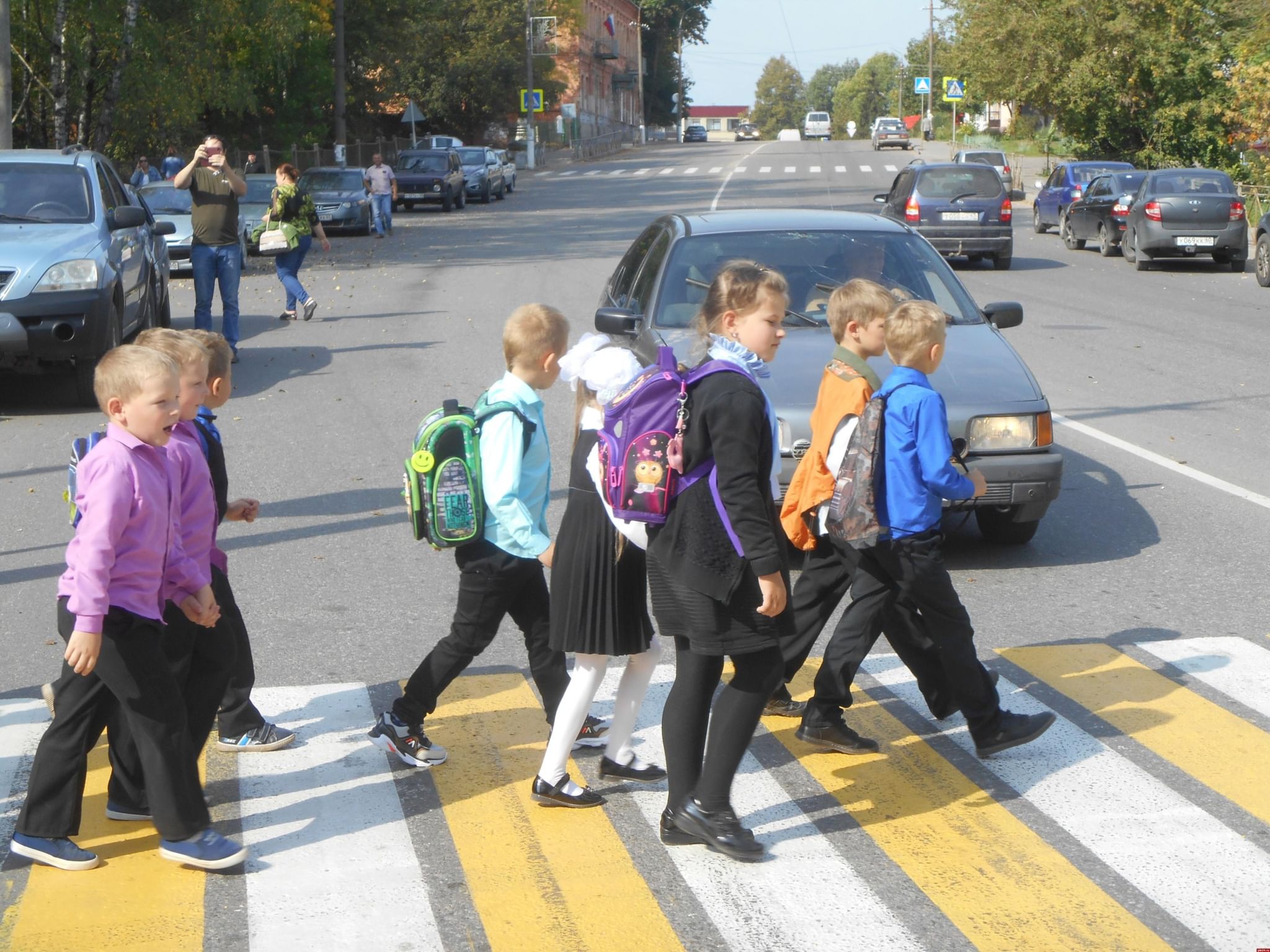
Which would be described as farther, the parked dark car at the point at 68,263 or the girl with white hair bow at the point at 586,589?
the parked dark car at the point at 68,263

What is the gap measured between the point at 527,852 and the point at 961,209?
71.2 ft

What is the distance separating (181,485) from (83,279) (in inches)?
335

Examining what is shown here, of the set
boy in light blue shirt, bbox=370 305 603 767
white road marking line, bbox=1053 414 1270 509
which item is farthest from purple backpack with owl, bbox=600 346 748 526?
white road marking line, bbox=1053 414 1270 509

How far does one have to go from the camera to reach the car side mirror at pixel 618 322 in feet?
22.9

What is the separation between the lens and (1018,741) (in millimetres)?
4922

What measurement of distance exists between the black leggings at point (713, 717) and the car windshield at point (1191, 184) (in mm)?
22831

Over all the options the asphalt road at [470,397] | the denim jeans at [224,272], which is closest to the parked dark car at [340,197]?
the asphalt road at [470,397]

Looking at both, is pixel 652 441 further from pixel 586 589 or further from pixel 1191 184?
pixel 1191 184

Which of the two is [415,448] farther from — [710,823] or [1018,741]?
[1018,741]

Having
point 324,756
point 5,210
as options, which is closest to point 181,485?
point 324,756

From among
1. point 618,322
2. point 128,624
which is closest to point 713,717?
point 128,624

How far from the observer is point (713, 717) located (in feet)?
13.6

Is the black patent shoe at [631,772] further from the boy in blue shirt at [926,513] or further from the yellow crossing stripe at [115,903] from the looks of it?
the yellow crossing stripe at [115,903]

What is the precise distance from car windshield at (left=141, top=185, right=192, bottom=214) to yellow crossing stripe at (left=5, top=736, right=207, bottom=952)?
2081 cm
